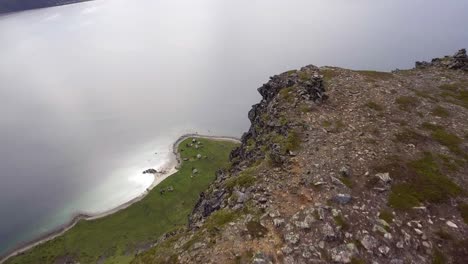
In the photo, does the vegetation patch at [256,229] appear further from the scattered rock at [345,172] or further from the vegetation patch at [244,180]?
the scattered rock at [345,172]

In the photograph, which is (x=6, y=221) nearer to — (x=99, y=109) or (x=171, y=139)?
(x=171, y=139)

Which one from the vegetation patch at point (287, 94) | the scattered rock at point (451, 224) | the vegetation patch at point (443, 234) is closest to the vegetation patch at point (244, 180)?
the vegetation patch at point (443, 234)

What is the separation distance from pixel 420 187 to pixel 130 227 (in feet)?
242

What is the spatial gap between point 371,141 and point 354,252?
55.8 feet

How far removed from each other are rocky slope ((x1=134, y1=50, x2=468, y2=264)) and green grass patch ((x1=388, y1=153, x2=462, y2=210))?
10 cm

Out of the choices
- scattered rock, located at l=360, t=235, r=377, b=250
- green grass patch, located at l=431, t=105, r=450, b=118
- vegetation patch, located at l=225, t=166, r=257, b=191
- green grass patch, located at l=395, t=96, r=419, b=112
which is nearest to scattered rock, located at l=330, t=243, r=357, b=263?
scattered rock, located at l=360, t=235, r=377, b=250

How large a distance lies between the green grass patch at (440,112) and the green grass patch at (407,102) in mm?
2540

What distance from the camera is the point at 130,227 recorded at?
88.5 metres

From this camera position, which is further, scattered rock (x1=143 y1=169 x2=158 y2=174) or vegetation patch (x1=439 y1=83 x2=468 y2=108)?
scattered rock (x1=143 y1=169 x2=158 y2=174)

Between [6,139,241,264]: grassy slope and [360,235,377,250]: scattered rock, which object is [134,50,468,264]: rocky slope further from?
[6,139,241,264]: grassy slope

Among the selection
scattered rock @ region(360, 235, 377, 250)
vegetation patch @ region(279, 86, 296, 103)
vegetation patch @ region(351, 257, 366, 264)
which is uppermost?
vegetation patch @ region(279, 86, 296, 103)

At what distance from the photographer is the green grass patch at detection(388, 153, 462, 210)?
3244 cm

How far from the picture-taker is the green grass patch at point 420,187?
3244 centimetres

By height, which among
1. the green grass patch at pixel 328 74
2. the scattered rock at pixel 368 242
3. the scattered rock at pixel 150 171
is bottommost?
the scattered rock at pixel 150 171
